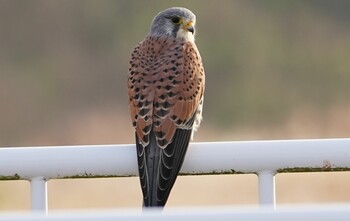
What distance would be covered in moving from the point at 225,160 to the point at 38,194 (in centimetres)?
47

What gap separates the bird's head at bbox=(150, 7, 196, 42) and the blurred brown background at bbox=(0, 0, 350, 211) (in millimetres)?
6650

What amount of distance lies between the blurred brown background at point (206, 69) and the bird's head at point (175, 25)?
6650mm

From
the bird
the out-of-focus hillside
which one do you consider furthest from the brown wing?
the out-of-focus hillside

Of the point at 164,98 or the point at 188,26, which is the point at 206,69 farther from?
the point at 164,98

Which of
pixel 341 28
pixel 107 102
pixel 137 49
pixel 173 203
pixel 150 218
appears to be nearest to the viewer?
pixel 150 218

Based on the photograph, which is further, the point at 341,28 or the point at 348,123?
the point at 341,28

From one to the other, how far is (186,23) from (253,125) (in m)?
8.86

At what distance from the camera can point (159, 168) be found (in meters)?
4.25

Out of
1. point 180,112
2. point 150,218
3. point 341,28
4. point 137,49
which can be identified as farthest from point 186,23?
point 341,28

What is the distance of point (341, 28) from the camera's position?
17.4 m

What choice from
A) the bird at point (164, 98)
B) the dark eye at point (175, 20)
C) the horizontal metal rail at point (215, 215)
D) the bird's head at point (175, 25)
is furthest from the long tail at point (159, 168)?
the horizontal metal rail at point (215, 215)

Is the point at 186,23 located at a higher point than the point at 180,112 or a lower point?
higher

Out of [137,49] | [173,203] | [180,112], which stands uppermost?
[173,203]

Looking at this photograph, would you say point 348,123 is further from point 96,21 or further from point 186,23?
point 186,23
